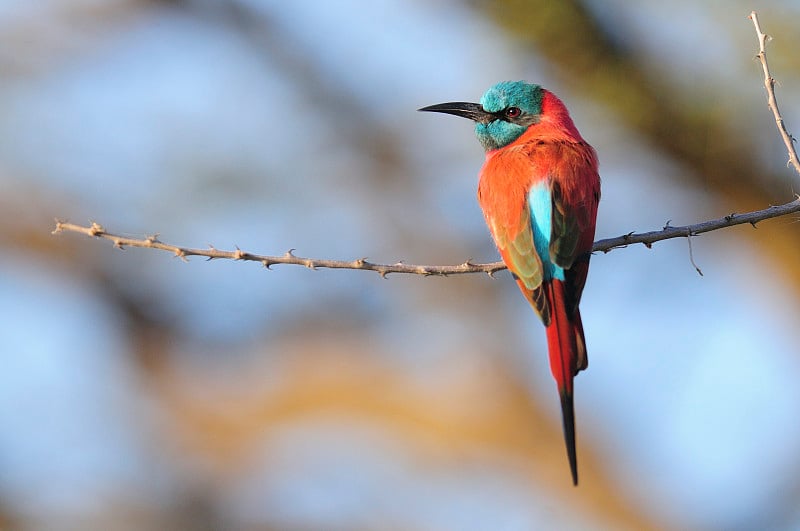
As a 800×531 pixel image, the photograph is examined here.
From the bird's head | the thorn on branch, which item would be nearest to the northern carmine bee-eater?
the bird's head

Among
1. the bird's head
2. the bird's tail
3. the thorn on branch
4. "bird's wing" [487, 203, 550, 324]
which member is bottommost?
the bird's tail

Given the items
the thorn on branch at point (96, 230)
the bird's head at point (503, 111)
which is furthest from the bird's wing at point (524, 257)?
the thorn on branch at point (96, 230)

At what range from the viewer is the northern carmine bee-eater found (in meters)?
2.90

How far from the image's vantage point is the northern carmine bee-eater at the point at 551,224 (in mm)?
2900

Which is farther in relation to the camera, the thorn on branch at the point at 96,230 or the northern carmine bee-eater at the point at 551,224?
the northern carmine bee-eater at the point at 551,224

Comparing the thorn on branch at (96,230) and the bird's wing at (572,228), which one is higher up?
the bird's wing at (572,228)

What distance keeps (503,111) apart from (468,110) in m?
0.14

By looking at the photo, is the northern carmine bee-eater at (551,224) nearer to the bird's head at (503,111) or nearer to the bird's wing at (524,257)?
the bird's wing at (524,257)

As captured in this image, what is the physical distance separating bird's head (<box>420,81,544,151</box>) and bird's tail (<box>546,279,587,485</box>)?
115 cm

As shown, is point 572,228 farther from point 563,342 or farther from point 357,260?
point 357,260

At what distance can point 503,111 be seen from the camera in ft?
13.4

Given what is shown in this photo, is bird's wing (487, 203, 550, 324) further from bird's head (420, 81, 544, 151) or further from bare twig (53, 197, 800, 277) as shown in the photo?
bird's head (420, 81, 544, 151)

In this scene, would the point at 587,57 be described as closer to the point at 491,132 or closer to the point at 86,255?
the point at 491,132

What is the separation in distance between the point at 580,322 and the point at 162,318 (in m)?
5.71
